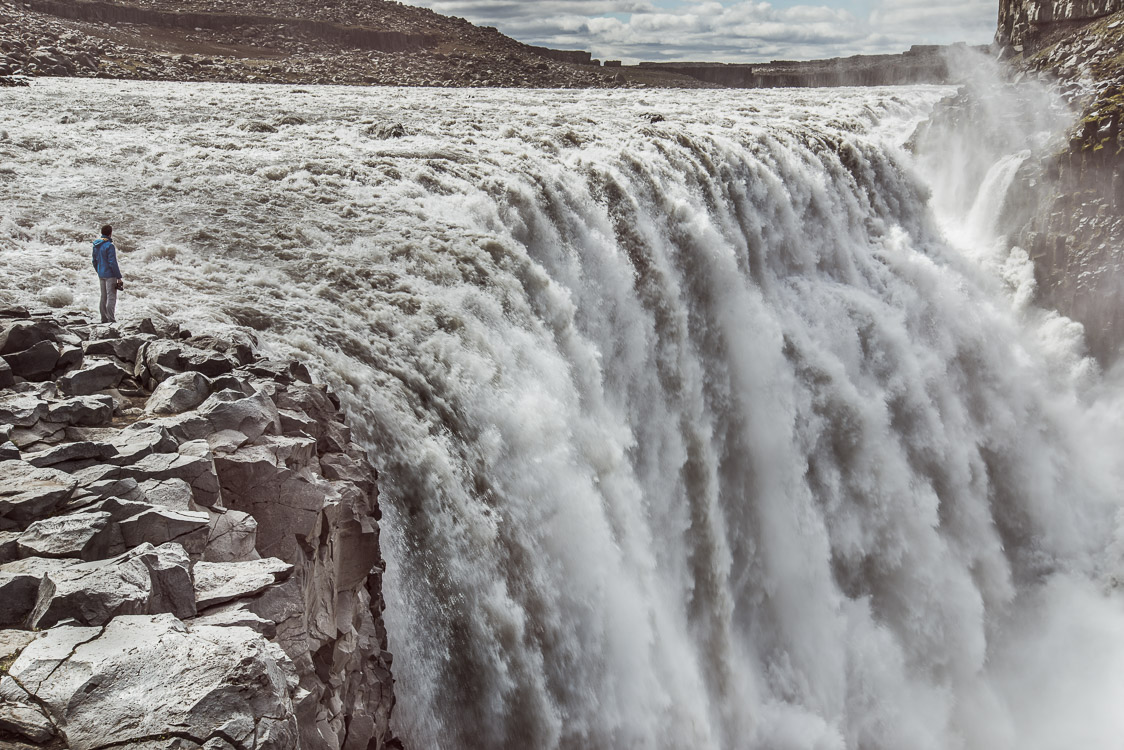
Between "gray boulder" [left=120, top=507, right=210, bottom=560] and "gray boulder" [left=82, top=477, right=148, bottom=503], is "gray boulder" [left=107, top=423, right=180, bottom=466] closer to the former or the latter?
"gray boulder" [left=82, top=477, right=148, bottom=503]

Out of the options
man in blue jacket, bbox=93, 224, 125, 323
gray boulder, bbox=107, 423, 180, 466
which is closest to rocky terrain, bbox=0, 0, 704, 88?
man in blue jacket, bbox=93, 224, 125, 323

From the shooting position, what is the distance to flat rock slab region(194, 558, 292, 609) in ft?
18.2

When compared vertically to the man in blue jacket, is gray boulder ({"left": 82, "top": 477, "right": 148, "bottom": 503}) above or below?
below

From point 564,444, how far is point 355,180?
7999mm

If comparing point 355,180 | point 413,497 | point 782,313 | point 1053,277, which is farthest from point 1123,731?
point 355,180

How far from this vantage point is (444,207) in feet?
48.3

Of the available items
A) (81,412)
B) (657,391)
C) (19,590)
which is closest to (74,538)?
(19,590)

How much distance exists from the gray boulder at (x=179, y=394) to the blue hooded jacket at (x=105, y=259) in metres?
2.27

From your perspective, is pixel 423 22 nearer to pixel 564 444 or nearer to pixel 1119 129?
pixel 1119 129

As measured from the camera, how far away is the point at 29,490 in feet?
19.9

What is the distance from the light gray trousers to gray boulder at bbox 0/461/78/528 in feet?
11.7

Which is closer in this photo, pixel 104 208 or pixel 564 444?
pixel 564 444

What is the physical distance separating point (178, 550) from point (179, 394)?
245cm

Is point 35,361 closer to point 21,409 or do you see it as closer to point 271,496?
point 21,409
